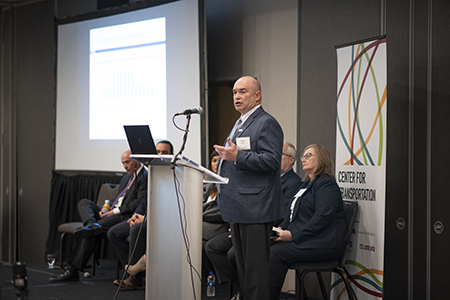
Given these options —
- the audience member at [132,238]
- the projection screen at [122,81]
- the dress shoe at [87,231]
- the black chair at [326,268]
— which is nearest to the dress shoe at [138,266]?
the audience member at [132,238]

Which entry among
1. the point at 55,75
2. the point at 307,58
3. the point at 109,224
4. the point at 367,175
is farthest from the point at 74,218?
the point at 367,175

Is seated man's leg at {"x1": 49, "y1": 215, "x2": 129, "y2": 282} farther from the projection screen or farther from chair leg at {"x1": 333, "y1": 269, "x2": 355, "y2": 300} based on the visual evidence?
chair leg at {"x1": 333, "y1": 269, "x2": 355, "y2": 300}

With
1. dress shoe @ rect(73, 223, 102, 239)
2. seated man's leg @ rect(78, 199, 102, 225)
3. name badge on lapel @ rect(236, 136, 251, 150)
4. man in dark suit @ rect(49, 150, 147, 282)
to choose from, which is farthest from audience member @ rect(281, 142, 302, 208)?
seated man's leg @ rect(78, 199, 102, 225)

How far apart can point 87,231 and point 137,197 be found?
0.55 metres

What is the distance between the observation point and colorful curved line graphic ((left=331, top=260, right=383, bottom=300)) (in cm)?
308

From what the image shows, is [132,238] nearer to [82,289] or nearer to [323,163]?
[82,289]

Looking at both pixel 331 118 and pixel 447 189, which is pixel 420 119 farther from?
pixel 331 118

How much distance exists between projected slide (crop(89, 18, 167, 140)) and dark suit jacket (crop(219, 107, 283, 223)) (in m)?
2.46

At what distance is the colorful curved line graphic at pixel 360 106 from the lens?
10.4 feet

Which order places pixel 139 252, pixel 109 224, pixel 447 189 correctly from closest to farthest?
pixel 447 189
pixel 139 252
pixel 109 224

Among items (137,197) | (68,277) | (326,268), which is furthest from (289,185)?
(68,277)

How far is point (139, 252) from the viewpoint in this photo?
3.90 m

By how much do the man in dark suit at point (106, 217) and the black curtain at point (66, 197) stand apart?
2.85 feet

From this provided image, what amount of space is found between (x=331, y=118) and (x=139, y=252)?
1.90m
